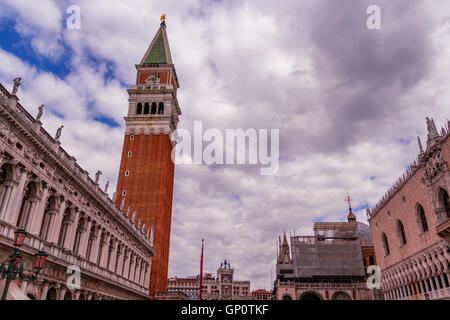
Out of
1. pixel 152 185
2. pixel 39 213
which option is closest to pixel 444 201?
pixel 39 213

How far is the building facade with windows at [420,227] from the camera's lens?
1268 inches

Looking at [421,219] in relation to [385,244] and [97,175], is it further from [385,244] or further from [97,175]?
[97,175]

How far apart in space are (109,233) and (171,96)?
3622 cm

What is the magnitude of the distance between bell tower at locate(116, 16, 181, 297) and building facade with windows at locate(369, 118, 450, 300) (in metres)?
34.8

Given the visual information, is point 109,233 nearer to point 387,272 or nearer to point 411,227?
point 411,227

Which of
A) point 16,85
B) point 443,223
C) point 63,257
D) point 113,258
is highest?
point 16,85

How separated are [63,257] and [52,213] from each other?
3244mm

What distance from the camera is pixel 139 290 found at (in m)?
43.2

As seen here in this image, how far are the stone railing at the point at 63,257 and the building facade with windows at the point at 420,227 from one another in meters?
31.8

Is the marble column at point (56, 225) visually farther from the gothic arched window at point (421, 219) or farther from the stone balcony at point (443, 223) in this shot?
the gothic arched window at point (421, 219)

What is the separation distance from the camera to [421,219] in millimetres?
38188

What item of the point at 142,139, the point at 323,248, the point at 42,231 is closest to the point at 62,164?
the point at 42,231

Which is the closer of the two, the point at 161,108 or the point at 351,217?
the point at 161,108

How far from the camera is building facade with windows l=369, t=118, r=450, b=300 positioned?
32.2 metres
